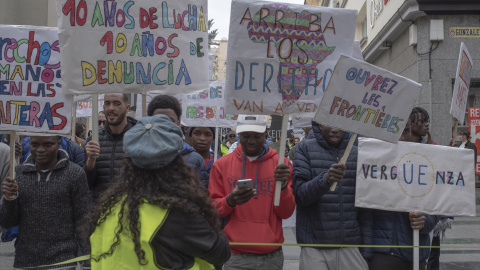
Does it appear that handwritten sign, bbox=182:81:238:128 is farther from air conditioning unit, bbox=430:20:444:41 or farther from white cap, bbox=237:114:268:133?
air conditioning unit, bbox=430:20:444:41

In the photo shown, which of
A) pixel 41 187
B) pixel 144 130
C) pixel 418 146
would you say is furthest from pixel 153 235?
→ pixel 418 146

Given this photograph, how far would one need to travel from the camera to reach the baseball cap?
2373 millimetres

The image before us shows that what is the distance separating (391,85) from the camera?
13.1 ft

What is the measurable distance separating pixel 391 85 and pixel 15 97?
2.81 meters

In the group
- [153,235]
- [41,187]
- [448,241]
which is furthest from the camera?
[448,241]

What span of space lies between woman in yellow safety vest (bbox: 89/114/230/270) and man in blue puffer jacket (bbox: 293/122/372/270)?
1535mm

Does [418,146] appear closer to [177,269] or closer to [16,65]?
[177,269]

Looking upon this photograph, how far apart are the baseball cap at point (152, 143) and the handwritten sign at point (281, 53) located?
1.65 m

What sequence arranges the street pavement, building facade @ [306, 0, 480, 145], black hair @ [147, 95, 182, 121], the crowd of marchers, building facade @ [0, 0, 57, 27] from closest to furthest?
the crowd of marchers < black hair @ [147, 95, 182, 121] < the street pavement < building facade @ [306, 0, 480, 145] < building facade @ [0, 0, 57, 27]

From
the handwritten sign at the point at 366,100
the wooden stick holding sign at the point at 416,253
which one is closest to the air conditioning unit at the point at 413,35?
the handwritten sign at the point at 366,100

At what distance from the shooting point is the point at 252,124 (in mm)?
4066

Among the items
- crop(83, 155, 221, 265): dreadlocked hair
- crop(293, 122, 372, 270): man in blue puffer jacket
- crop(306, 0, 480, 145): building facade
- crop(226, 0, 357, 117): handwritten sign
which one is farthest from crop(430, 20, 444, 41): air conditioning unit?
crop(83, 155, 221, 265): dreadlocked hair

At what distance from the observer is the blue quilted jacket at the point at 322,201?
3.94 m

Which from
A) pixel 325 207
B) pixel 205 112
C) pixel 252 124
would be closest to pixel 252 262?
pixel 325 207
